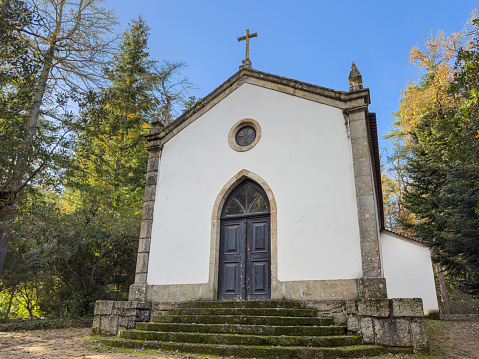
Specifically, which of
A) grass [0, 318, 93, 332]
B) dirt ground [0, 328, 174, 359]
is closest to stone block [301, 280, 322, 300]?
dirt ground [0, 328, 174, 359]

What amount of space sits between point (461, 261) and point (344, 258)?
10022 mm

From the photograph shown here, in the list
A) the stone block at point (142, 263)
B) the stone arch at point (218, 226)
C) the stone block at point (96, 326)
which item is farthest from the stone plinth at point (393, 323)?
the stone block at point (96, 326)

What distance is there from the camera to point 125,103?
62.4ft

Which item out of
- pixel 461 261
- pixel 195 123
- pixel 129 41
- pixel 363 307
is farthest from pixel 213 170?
pixel 129 41

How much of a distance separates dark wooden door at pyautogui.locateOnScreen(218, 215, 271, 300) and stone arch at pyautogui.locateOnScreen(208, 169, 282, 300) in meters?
0.20

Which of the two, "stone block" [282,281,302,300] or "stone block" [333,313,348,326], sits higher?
"stone block" [282,281,302,300]

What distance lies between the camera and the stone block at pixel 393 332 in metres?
5.77

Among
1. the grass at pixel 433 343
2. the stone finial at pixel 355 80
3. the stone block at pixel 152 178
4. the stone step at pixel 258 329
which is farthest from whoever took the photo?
the stone block at pixel 152 178

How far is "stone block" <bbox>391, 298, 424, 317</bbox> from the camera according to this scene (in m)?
5.73

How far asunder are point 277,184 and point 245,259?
1.96 metres

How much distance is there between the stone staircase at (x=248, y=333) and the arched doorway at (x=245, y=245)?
2.47ft

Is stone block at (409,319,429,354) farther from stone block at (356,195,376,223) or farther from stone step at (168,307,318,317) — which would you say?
stone block at (356,195,376,223)

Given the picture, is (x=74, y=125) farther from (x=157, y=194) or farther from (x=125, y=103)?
(x=125, y=103)

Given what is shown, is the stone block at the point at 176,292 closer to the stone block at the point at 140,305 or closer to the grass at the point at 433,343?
the stone block at the point at 140,305
